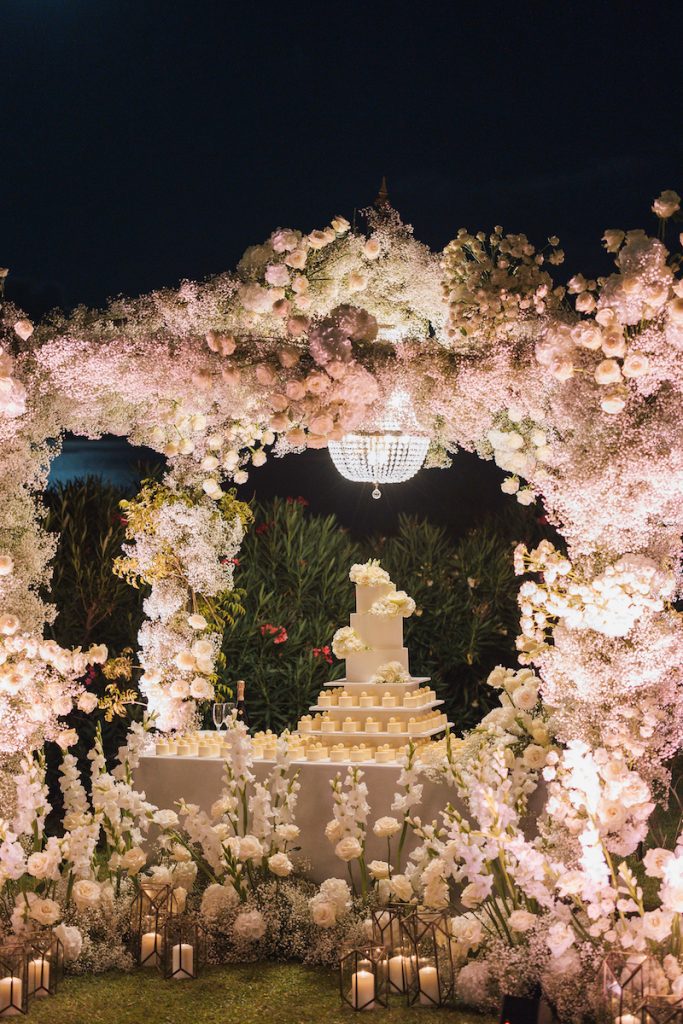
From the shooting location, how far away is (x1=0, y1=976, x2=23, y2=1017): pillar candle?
465cm

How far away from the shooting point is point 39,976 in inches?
192

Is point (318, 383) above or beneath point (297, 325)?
beneath

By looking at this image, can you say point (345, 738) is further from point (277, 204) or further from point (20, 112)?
point (20, 112)

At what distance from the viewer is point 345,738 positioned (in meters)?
6.27

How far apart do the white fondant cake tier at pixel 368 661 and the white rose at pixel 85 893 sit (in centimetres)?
205

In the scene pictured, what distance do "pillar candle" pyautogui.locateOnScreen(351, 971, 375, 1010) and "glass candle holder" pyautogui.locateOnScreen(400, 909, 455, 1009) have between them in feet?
0.52

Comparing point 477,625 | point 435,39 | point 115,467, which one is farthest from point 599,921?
point 435,39

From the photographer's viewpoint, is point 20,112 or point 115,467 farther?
point 20,112

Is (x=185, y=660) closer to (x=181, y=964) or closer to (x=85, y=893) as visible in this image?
(x=85, y=893)

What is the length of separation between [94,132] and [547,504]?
8.39 m

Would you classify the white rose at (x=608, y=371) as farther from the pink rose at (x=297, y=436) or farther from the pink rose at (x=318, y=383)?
the pink rose at (x=297, y=436)

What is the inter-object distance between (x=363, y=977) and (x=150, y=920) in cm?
113

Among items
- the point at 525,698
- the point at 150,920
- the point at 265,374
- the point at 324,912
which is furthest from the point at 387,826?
the point at 265,374

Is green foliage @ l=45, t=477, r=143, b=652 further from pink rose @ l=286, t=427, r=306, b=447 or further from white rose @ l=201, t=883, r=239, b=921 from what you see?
pink rose @ l=286, t=427, r=306, b=447
